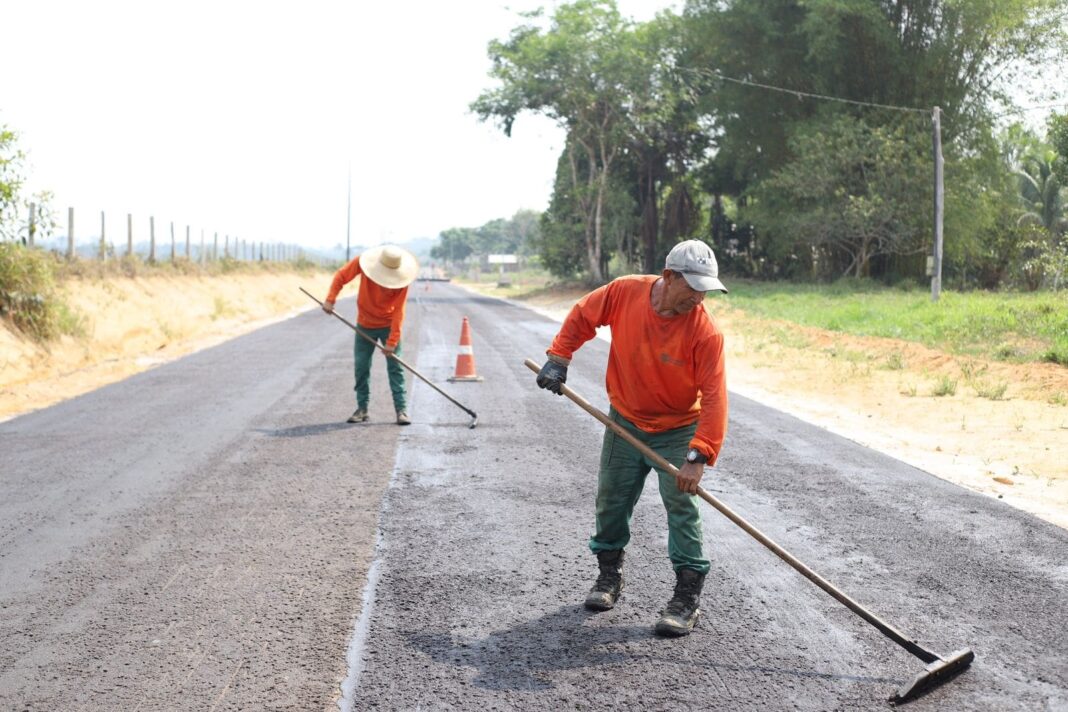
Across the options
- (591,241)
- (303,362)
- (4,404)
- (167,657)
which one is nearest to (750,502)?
(167,657)

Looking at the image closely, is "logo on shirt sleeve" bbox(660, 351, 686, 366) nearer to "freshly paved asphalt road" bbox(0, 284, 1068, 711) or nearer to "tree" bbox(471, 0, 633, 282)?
"freshly paved asphalt road" bbox(0, 284, 1068, 711)

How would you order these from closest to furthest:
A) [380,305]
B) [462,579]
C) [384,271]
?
1. [462,579]
2. [384,271]
3. [380,305]

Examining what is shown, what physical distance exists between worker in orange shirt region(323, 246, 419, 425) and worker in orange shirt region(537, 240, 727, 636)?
485 centimetres

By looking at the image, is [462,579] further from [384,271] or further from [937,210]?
[937,210]

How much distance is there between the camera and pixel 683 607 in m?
4.10

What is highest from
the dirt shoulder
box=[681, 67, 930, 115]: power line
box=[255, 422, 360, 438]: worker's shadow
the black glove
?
box=[681, 67, 930, 115]: power line

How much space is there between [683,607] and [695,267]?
1.42 meters

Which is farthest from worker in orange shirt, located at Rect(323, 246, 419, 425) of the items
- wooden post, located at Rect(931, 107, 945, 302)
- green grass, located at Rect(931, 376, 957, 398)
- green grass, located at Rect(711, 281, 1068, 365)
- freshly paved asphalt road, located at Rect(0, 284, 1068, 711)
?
wooden post, located at Rect(931, 107, 945, 302)

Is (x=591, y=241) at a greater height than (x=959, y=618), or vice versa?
(x=591, y=241)

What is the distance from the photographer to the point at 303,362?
1446cm

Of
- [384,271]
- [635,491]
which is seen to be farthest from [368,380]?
[635,491]

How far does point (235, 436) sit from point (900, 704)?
628cm

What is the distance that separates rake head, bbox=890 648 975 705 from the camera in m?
3.44

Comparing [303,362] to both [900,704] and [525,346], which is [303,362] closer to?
[525,346]
